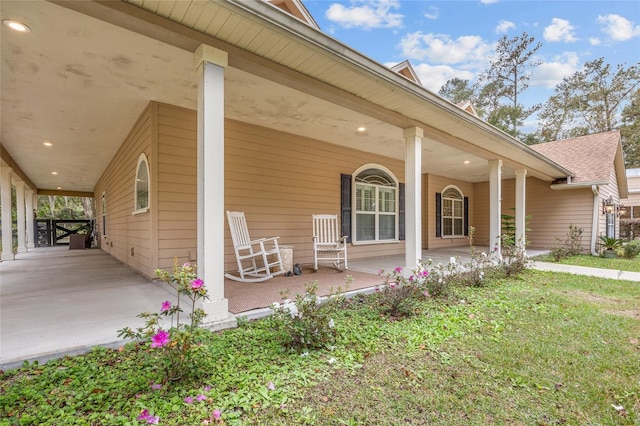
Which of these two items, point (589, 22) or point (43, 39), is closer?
point (43, 39)

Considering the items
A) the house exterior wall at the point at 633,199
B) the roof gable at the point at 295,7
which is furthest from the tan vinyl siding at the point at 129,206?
the house exterior wall at the point at 633,199

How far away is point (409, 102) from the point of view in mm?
3549

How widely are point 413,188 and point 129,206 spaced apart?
5.08 metres

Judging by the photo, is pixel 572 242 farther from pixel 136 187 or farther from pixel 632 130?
pixel 632 130

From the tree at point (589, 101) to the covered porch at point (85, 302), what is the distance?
1898 centimetres

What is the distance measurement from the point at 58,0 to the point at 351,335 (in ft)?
9.99

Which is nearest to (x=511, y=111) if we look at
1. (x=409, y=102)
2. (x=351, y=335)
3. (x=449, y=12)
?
(x=449, y=12)

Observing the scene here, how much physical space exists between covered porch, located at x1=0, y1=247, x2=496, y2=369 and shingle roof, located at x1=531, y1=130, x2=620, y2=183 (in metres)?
6.84

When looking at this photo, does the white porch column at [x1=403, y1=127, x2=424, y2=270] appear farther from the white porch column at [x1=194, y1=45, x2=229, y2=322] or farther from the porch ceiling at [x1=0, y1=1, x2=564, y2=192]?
the white porch column at [x1=194, y1=45, x2=229, y2=322]

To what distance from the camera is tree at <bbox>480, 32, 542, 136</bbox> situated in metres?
15.6

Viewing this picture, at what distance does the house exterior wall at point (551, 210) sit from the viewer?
8.26 m

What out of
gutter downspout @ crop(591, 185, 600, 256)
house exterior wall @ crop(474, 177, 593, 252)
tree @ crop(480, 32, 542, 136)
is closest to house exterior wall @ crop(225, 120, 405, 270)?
house exterior wall @ crop(474, 177, 593, 252)

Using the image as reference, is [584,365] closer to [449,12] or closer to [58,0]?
[58,0]

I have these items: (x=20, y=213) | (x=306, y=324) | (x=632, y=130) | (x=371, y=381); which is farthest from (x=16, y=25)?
(x=632, y=130)
